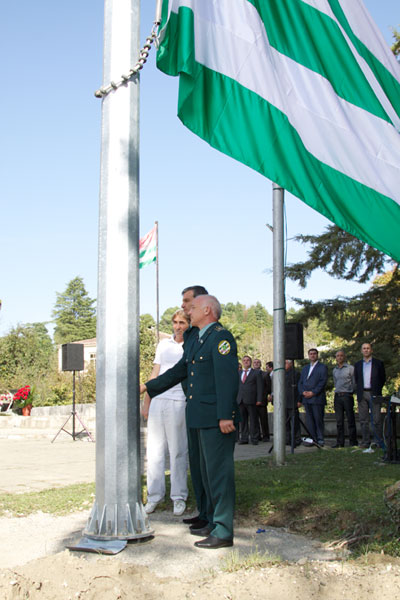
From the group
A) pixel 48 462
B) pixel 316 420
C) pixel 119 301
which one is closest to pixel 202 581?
pixel 119 301

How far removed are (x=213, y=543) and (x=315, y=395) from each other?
908 centimetres

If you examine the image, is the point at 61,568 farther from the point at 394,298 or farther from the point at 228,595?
the point at 394,298

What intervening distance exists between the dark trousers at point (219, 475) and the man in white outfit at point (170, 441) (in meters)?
1.14

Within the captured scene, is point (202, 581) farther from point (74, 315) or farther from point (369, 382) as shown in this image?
point (74, 315)

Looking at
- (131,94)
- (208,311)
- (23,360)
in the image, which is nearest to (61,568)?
(208,311)

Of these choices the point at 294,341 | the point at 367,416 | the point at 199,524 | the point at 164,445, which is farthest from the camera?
the point at 367,416

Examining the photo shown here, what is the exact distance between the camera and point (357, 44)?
17.2 feet

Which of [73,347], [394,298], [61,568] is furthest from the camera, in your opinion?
[73,347]

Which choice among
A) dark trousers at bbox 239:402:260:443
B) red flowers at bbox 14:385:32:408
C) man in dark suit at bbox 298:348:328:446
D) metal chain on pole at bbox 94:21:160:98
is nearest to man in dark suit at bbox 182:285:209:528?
metal chain on pole at bbox 94:21:160:98

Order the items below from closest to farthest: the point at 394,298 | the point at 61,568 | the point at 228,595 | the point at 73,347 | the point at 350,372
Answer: the point at 228,595 → the point at 61,568 → the point at 350,372 → the point at 394,298 → the point at 73,347

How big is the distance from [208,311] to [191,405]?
791mm

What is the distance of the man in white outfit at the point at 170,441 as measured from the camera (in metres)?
6.15

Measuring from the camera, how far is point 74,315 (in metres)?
116

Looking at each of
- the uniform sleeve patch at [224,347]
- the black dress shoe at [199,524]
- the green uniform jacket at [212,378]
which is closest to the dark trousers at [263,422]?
the black dress shoe at [199,524]
